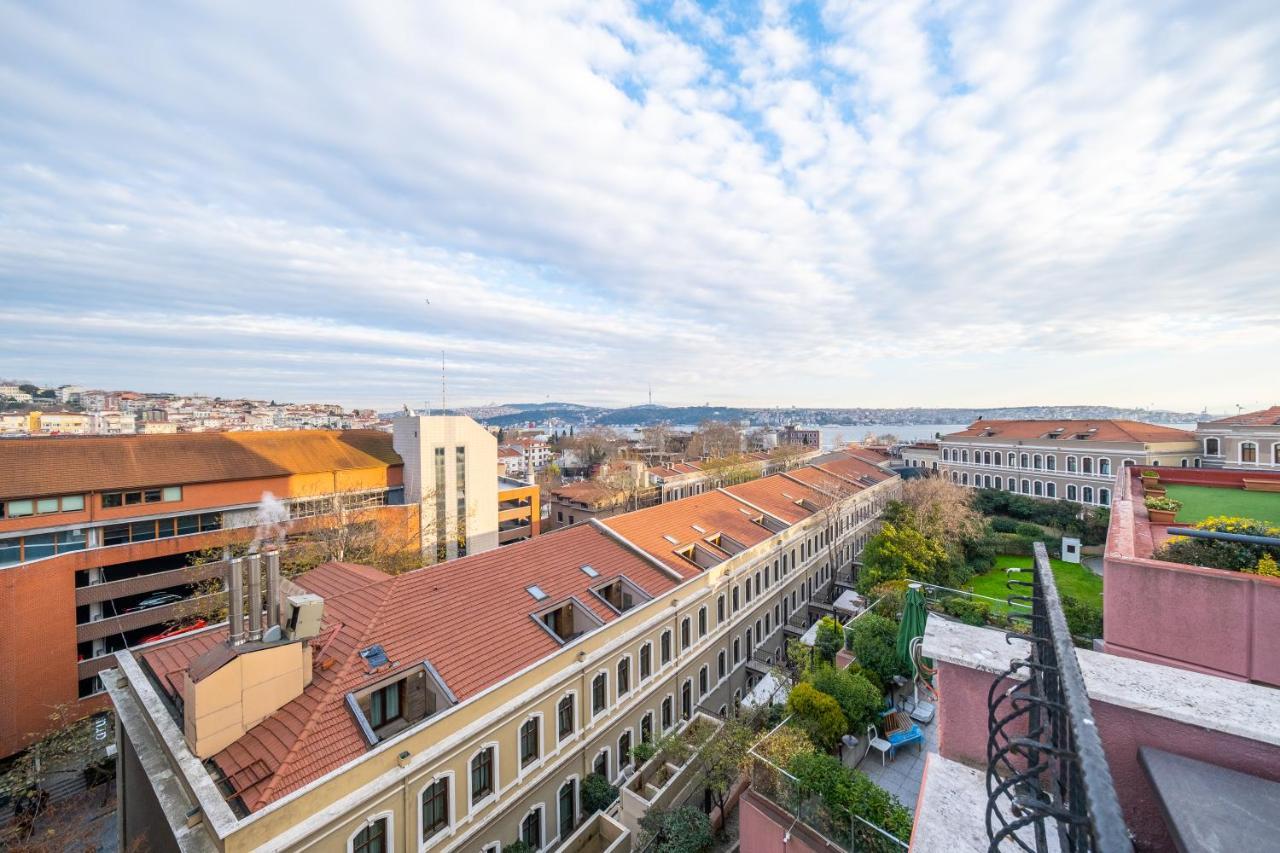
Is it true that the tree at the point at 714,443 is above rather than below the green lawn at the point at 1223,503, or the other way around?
below

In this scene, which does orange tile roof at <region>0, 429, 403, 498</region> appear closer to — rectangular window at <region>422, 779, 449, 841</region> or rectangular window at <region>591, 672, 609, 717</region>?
rectangular window at <region>422, 779, 449, 841</region>

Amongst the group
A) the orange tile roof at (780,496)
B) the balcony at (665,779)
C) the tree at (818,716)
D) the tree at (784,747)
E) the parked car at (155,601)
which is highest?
the orange tile roof at (780,496)

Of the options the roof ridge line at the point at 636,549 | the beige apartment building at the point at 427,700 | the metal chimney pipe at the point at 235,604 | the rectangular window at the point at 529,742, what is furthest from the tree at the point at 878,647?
the metal chimney pipe at the point at 235,604

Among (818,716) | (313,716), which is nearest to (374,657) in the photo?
(313,716)

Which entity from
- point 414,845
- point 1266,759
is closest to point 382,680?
point 414,845

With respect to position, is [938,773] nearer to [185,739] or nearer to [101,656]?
[185,739]

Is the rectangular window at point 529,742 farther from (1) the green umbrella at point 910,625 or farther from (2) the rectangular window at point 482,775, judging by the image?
(1) the green umbrella at point 910,625

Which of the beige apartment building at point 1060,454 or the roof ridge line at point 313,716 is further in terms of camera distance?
the beige apartment building at point 1060,454

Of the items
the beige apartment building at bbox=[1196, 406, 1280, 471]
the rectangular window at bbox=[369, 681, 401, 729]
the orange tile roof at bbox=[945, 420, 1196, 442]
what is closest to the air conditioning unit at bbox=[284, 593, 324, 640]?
the rectangular window at bbox=[369, 681, 401, 729]
